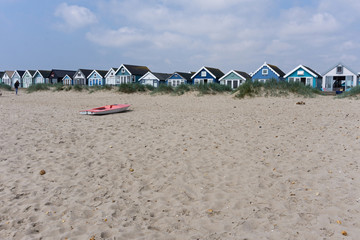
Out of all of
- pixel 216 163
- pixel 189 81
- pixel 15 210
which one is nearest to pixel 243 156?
pixel 216 163

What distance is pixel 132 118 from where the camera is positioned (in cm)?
1170

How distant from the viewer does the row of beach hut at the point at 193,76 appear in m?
42.4

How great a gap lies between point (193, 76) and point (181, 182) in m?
46.0

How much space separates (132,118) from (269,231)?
28.5ft

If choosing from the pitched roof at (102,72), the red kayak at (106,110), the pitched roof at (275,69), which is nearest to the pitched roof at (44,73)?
the pitched roof at (102,72)

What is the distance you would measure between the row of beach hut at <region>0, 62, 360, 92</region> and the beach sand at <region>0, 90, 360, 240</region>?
23.7 meters

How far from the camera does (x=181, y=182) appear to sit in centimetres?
527

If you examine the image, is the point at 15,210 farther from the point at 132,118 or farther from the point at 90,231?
the point at 132,118

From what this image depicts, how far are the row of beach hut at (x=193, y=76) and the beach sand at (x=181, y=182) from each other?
2375cm

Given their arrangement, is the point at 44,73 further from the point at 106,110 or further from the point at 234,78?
the point at 106,110

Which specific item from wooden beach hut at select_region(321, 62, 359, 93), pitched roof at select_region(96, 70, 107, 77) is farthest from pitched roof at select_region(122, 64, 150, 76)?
wooden beach hut at select_region(321, 62, 359, 93)

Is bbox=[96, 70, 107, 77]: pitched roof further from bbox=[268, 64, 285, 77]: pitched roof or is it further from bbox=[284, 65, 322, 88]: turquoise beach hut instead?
bbox=[284, 65, 322, 88]: turquoise beach hut

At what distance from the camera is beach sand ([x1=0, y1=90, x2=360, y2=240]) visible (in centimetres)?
373

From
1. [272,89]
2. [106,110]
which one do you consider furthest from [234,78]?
[106,110]
